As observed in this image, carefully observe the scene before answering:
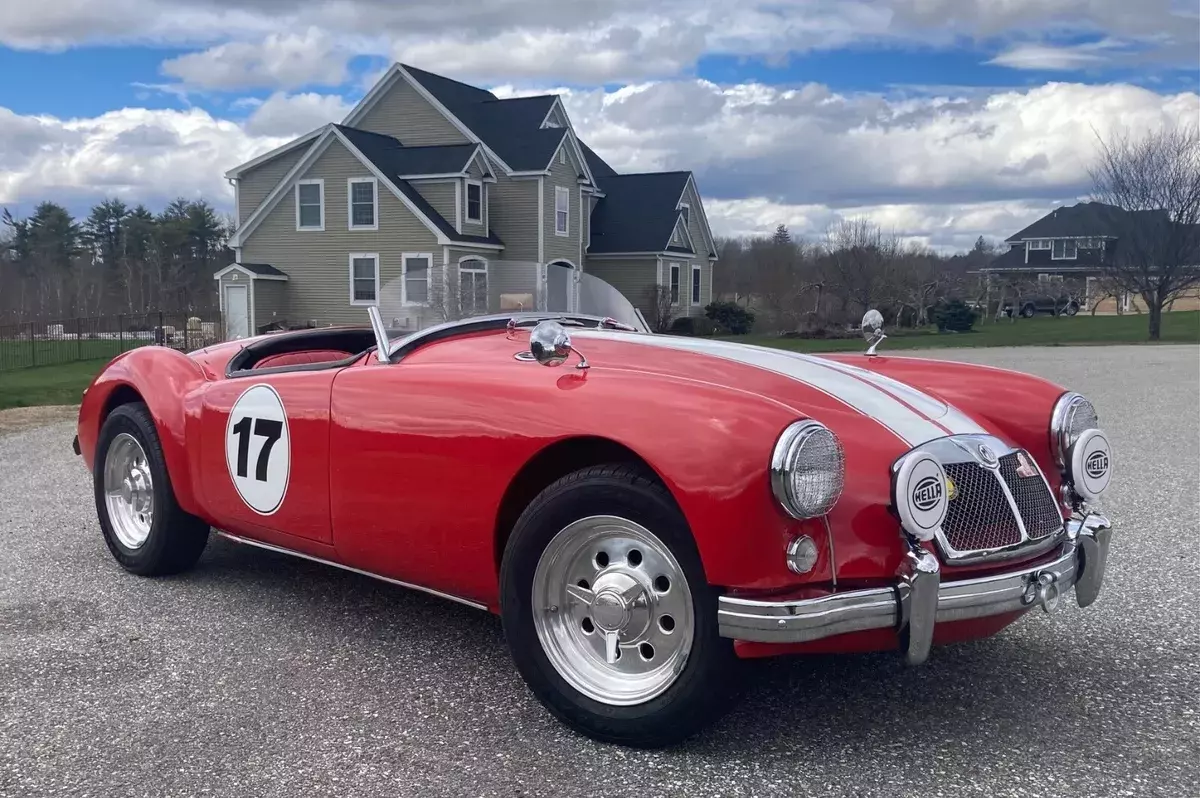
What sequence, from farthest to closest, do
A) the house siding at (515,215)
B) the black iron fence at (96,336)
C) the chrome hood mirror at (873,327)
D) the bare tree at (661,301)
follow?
the house siding at (515,215), the bare tree at (661,301), the black iron fence at (96,336), the chrome hood mirror at (873,327)

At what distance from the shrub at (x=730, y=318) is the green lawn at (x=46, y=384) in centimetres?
1935

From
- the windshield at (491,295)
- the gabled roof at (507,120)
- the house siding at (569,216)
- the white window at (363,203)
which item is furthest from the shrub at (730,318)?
the windshield at (491,295)

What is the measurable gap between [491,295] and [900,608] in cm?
219

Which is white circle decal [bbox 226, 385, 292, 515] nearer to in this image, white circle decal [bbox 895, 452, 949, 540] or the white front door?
white circle decal [bbox 895, 452, 949, 540]

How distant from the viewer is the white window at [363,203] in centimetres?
2845

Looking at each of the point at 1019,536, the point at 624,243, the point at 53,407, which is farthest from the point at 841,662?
the point at 624,243

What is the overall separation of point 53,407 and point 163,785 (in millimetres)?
11649

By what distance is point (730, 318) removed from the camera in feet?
112

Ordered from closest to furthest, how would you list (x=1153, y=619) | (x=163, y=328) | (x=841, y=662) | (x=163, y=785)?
(x=163, y=785)
(x=841, y=662)
(x=1153, y=619)
(x=163, y=328)

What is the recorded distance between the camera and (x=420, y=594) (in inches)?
172

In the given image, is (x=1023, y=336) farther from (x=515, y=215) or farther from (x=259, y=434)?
(x=259, y=434)

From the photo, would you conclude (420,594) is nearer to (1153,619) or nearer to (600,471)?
(600,471)

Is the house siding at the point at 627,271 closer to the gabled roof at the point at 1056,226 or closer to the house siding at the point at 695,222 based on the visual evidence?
the house siding at the point at 695,222

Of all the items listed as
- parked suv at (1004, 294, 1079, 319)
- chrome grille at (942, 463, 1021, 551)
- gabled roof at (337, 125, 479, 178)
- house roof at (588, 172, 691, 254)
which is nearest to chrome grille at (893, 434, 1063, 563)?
chrome grille at (942, 463, 1021, 551)
